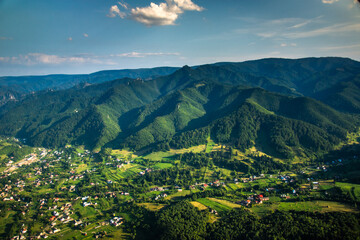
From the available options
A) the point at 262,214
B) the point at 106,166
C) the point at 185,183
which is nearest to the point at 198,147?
the point at 185,183

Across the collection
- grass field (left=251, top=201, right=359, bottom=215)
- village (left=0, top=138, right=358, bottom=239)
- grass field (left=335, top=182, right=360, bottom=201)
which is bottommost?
village (left=0, top=138, right=358, bottom=239)

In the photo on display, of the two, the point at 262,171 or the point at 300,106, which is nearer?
the point at 262,171

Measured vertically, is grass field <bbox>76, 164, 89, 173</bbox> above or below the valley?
below

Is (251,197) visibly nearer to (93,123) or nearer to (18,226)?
(18,226)

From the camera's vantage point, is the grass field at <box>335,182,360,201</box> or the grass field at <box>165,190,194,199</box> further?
the grass field at <box>165,190,194,199</box>

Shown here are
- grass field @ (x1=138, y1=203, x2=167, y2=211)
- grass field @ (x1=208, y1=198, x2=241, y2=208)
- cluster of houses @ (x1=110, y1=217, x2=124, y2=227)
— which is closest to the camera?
cluster of houses @ (x1=110, y1=217, x2=124, y2=227)

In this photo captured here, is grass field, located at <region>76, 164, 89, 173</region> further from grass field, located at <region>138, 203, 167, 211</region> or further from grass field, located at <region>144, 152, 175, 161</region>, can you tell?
grass field, located at <region>138, 203, 167, 211</region>

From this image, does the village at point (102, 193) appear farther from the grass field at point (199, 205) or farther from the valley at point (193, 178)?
the grass field at point (199, 205)

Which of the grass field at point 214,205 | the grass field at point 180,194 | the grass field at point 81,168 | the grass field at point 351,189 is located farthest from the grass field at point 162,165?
the grass field at point 351,189

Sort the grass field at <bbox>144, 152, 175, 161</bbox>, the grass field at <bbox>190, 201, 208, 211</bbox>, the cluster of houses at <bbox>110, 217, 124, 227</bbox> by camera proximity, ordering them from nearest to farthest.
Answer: the cluster of houses at <bbox>110, 217, 124, 227</bbox>
the grass field at <bbox>190, 201, 208, 211</bbox>
the grass field at <bbox>144, 152, 175, 161</bbox>

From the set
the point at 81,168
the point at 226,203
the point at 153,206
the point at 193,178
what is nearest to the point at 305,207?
the point at 226,203

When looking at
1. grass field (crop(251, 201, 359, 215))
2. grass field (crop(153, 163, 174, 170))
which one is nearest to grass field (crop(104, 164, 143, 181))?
grass field (crop(153, 163, 174, 170))
